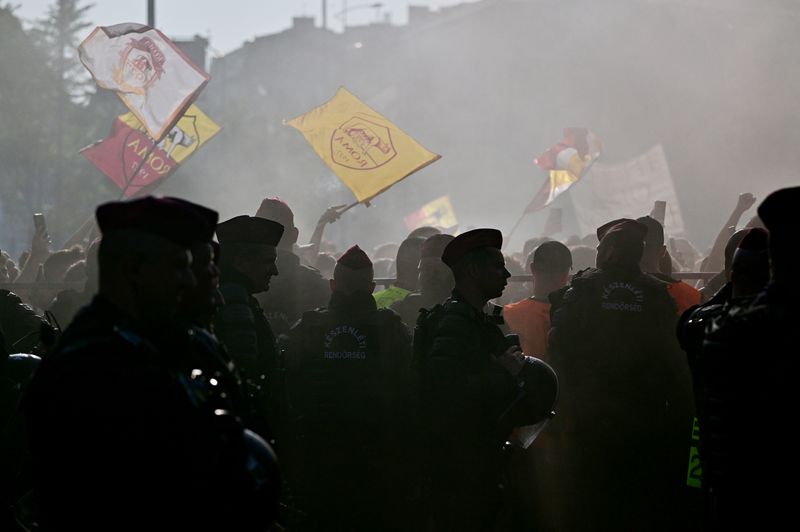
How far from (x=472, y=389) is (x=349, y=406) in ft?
3.08

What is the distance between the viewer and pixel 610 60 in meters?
Result: 37.2

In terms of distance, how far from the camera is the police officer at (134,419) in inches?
95.9

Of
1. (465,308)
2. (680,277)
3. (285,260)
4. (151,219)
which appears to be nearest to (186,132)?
(285,260)

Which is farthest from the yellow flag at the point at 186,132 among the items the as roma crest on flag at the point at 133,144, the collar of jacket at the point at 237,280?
the collar of jacket at the point at 237,280

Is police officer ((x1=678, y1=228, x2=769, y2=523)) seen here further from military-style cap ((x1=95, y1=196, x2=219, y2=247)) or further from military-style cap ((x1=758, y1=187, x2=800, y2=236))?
military-style cap ((x1=95, y1=196, x2=219, y2=247))

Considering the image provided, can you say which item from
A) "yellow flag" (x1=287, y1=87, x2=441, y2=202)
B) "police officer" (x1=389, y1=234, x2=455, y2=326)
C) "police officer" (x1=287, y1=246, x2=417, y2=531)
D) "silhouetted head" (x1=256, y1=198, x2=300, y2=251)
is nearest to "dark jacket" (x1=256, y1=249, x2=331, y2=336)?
"silhouetted head" (x1=256, y1=198, x2=300, y2=251)

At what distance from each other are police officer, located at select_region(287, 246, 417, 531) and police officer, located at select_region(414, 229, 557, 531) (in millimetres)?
518

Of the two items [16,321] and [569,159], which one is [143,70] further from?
[569,159]

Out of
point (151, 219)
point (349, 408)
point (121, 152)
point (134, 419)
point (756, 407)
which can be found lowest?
point (349, 408)

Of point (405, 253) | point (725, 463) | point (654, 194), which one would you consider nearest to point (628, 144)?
point (654, 194)

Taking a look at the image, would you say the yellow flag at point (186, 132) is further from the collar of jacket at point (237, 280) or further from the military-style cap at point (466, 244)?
the military-style cap at point (466, 244)

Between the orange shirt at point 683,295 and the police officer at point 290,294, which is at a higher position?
the police officer at point 290,294

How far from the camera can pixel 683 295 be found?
5859mm

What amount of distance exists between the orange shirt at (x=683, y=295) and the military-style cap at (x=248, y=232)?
7.39ft
